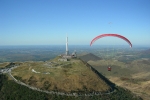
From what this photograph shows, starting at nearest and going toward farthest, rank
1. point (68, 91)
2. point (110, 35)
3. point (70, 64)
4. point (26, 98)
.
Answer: point (26, 98) < point (68, 91) < point (110, 35) < point (70, 64)

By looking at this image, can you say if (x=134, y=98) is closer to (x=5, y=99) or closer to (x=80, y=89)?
(x=80, y=89)

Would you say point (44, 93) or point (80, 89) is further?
point (80, 89)

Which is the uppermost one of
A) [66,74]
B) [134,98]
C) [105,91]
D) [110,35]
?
[110,35]

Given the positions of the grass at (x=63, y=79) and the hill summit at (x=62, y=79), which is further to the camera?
the grass at (x=63, y=79)

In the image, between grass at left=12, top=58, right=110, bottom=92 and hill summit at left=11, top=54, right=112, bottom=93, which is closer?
hill summit at left=11, top=54, right=112, bottom=93

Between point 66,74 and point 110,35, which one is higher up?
point 110,35

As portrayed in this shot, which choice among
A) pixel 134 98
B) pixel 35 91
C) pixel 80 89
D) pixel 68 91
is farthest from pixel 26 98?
pixel 134 98

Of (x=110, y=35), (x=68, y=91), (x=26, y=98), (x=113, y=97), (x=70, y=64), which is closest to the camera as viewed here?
(x=26, y=98)

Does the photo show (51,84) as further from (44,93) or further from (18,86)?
(18,86)

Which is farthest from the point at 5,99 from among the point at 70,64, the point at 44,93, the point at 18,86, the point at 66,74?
the point at 70,64
